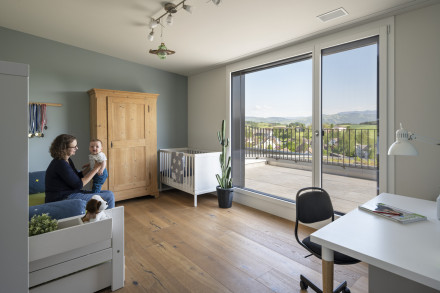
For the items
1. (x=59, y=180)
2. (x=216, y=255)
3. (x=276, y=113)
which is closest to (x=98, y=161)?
(x=59, y=180)

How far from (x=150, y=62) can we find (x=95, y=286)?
11.7ft

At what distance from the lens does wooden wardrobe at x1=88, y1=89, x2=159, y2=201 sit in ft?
12.2

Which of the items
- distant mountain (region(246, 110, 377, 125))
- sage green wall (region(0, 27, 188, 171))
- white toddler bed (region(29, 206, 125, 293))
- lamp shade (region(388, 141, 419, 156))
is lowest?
white toddler bed (region(29, 206, 125, 293))

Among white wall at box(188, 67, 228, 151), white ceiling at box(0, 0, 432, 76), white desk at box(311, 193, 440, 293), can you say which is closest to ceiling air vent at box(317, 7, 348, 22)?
white ceiling at box(0, 0, 432, 76)

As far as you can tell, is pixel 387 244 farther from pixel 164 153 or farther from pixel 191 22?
pixel 164 153

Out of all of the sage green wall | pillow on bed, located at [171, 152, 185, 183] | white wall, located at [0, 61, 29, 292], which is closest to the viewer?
white wall, located at [0, 61, 29, 292]

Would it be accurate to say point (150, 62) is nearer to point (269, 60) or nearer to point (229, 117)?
point (229, 117)

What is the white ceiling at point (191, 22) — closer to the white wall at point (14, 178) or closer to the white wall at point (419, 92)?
the white wall at point (419, 92)

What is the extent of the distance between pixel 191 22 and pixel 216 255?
2.53 m

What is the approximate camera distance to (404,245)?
3.89 ft

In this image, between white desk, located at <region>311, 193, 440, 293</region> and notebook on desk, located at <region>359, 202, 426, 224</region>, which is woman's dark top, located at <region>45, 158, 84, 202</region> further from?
notebook on desk, located at <region>359, 202, 426, 224</region>

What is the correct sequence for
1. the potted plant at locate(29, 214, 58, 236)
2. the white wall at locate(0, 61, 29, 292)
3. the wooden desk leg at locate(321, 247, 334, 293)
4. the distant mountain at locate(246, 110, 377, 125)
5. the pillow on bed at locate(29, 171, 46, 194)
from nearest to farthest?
the white wall at locate(0, 61, 29, 292) → the wooden desk leg at locate(321, 247, 334, 293) → the potted plant at locate(29, 214, 58, 236) → the distant mountain at locate(246, 110, 377, 125) → the pillow on bed at locate(29, 171, 46, 194)

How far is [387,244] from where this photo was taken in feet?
3.92

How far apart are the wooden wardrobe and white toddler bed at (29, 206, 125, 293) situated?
213 cm
